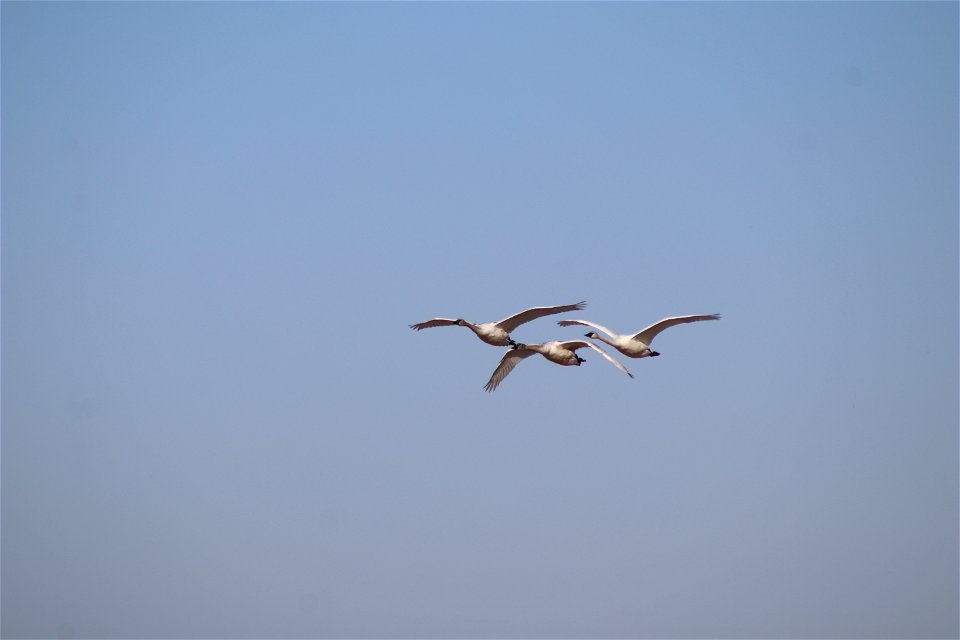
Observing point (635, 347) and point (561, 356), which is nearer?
point (635, 347)

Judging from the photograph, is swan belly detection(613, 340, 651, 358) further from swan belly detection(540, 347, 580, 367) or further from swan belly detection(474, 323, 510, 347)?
swan belly detection(474, 323, 510, 347)

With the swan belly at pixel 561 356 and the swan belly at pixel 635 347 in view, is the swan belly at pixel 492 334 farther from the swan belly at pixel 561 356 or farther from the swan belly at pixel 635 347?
the swan belly at pixel 635 347

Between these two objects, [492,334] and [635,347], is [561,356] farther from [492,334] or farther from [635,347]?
[635,347]

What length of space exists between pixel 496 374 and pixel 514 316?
4688 millimetres

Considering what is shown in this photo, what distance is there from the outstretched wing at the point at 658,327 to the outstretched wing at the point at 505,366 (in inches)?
238

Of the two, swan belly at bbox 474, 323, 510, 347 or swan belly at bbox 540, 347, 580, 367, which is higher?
swan belly at bbox 474, 323, 510, 347

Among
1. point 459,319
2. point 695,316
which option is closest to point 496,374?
point 459,319

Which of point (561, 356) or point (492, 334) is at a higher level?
point (492, 334)

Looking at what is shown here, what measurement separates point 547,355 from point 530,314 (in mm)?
1747

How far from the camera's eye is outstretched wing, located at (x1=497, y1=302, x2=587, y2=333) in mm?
104750

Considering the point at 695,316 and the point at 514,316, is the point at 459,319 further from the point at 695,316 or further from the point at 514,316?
the point at 695,316

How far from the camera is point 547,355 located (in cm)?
10512

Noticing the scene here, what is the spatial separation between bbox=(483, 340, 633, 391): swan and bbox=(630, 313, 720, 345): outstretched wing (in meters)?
1.80

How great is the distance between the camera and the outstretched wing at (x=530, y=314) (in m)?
105
